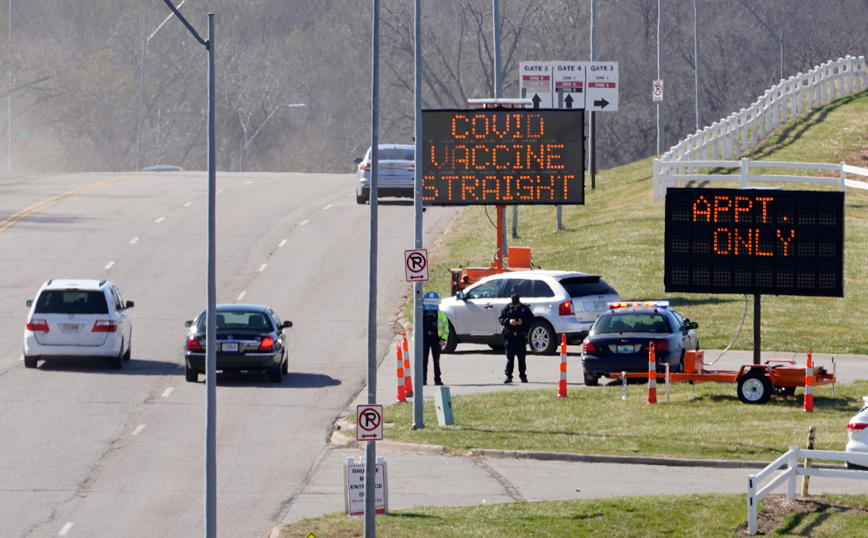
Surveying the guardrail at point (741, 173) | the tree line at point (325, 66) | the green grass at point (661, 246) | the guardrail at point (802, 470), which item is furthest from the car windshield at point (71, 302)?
the tree line at point (325, 66)

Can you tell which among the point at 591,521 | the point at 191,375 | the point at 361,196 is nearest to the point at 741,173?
the point at 361,196

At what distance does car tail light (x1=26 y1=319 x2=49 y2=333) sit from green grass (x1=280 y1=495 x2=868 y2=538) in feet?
40.7

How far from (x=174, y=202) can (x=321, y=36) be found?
58864 millimetres

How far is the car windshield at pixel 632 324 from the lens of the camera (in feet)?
72.5

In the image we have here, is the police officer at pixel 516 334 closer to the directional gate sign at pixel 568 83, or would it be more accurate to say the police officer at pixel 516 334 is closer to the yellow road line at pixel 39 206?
the directional gate sign at pixel 568 83

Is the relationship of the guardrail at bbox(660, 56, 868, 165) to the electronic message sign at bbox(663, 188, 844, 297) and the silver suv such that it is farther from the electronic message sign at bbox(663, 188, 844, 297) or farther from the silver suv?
the electronic message sign at bbox(663, 188, 844, 297)

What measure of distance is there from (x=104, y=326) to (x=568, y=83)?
67.2ft

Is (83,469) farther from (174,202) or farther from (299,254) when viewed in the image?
(174,202)

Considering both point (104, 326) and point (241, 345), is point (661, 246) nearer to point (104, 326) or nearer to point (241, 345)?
point (241, 345)

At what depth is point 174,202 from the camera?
152 feet

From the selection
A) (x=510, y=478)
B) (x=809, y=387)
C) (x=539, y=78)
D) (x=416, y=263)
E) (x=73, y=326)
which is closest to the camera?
(x=510, y=478)

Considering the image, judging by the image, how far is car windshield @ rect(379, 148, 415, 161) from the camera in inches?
1665

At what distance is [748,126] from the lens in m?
49.8

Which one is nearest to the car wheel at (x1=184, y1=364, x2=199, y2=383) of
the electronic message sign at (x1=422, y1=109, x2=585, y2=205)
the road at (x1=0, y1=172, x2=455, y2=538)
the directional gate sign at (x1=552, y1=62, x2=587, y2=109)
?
the road at (x1=0, y1=172, x2=455, y2=538)
